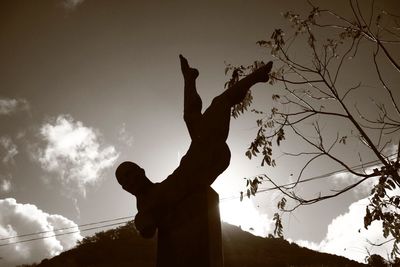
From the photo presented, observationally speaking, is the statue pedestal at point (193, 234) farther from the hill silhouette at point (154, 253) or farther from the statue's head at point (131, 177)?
the hill silhouette at point (154, 253)

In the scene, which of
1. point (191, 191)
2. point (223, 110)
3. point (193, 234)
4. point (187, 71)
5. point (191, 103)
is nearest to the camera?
point (193, 234)

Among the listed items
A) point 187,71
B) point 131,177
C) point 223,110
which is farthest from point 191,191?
point 187,71

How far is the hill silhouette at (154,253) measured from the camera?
56.0 feet

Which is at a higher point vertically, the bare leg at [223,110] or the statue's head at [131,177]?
the bare leg at [223,110]

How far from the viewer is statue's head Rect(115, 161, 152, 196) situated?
3.22 meters

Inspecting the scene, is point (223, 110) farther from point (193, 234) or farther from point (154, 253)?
point (154, 253)

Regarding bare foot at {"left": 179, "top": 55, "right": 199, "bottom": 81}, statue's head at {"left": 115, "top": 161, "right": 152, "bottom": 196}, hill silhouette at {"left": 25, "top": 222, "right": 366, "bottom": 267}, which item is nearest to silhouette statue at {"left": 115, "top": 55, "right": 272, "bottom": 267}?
statue's head at {"left": 115, "top": 161, "right": 152, "bottom": 196}

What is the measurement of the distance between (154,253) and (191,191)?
16.2 metres

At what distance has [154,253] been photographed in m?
18.1

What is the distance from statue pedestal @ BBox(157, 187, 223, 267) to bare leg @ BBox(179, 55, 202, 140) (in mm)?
598

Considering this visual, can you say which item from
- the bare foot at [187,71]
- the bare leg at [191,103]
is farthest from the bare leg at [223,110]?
the bare foot at [187,71]

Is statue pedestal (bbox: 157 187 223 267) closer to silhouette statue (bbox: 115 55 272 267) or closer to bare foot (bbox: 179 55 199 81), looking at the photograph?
silhouette statue (bbox: 115 55 272 267)

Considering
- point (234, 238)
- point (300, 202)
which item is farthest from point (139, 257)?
point (300, 202)

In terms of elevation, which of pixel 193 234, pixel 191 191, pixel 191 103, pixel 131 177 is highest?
pixel 191 103
